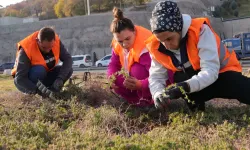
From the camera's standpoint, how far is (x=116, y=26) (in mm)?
3922

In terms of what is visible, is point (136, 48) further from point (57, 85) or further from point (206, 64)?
point (57, 85)

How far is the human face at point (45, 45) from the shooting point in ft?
15.6

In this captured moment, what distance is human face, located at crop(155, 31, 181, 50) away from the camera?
3.07 meters

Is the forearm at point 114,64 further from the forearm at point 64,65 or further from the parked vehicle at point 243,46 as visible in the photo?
the parked vehicle at point 243,46

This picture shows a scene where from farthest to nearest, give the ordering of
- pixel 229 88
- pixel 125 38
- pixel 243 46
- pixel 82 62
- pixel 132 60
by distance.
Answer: pixel 82 62 → pixel 243 46 → pixel 132 60 → pixel 125 38 → pixel 229 88

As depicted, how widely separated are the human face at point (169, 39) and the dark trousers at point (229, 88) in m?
0.50

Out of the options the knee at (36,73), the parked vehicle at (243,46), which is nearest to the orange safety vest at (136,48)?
the knee at (36,73)

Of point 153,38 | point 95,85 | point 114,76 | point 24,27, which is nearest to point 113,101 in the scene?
point 114,76

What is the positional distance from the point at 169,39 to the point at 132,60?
1.00 meters

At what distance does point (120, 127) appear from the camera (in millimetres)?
3309

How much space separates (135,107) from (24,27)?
40.2 metres

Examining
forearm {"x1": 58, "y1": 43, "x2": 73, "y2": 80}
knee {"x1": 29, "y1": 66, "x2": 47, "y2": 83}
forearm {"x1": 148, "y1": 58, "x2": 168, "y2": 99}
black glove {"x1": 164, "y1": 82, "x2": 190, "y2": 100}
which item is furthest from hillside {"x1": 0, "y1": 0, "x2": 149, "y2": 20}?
black glove {"x1": 164, "y1": 82, "x2": 190, "y2": 100}

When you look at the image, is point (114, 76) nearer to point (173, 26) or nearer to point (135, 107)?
point (135, 107)

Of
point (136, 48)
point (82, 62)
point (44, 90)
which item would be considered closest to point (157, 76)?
point (136, 48)
